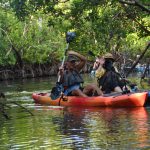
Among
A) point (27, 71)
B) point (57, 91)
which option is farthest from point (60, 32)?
point (57, 91)

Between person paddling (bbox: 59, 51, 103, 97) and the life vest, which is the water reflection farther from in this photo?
the life vest

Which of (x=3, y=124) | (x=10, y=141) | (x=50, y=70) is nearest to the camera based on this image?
(x=10, y=141)

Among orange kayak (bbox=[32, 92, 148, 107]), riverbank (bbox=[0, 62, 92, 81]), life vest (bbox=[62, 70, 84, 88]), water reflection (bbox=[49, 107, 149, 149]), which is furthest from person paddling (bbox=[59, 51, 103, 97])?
riverbank (bbox=[0, 62, 92, 81])

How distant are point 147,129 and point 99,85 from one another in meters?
5.47

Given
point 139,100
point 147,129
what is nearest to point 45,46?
point 139,100

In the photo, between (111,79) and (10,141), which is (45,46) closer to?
(111,79)

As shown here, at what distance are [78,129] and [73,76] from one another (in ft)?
16.7

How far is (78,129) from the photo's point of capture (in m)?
11.1

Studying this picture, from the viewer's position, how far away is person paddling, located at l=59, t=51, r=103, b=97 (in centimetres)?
1594

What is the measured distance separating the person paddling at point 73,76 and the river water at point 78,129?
2.49ft

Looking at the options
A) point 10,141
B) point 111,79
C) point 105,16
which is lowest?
point 10,141

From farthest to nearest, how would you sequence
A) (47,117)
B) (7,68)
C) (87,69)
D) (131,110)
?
(87,69) → (7,68) → (131,110) → (47,117)

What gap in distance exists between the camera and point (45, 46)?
4409 centimetres

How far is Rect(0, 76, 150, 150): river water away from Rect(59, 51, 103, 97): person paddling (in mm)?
760
